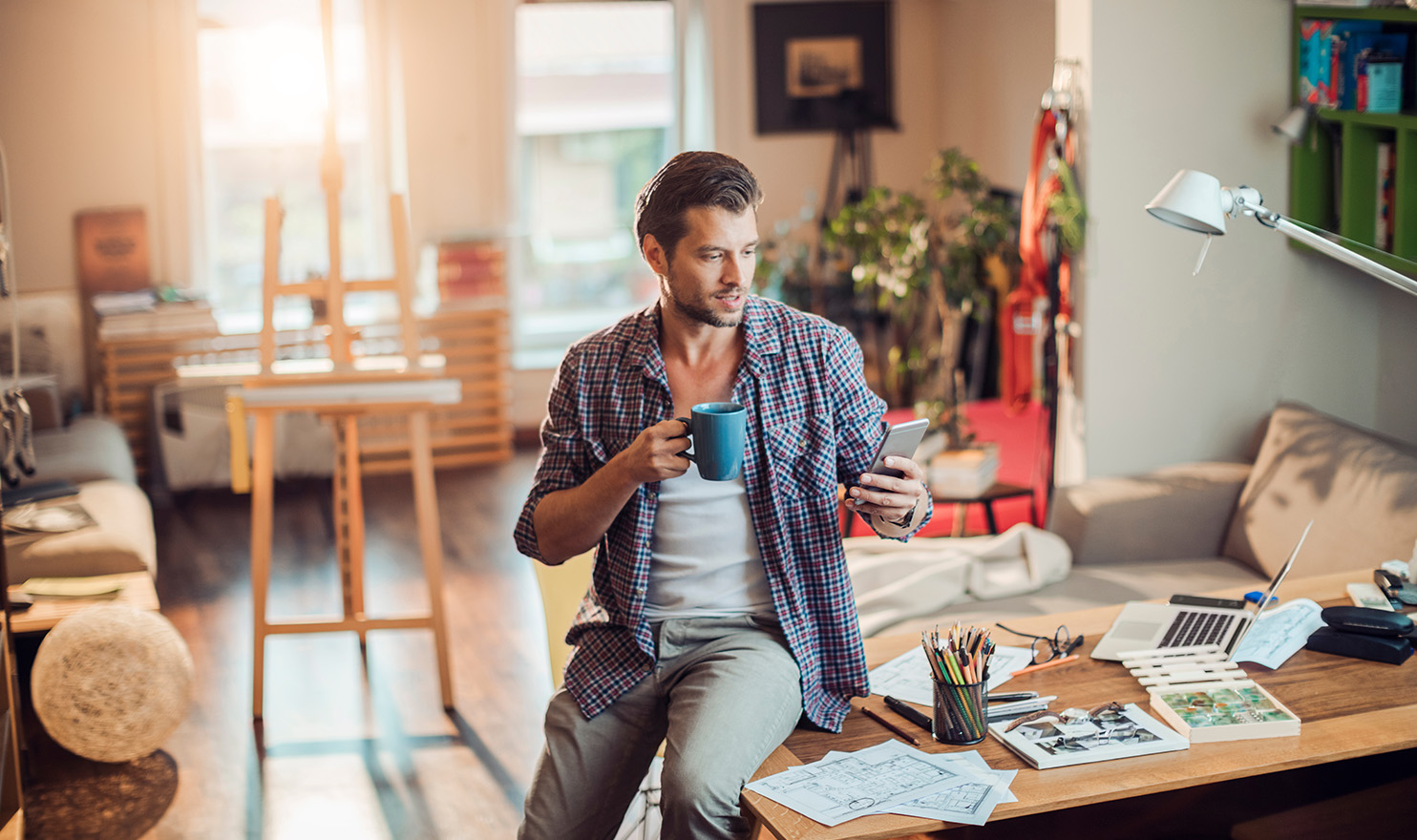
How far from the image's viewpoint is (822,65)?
22.3 feet

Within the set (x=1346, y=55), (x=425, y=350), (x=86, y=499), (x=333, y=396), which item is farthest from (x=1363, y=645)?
(x=425, y=350)

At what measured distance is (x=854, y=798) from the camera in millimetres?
1498

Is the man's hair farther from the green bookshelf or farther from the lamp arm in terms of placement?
the green bookshelf

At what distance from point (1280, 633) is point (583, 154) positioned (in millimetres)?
5500

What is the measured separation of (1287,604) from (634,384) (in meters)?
1.12

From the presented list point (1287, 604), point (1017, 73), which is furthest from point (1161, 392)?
point (1017, 73)

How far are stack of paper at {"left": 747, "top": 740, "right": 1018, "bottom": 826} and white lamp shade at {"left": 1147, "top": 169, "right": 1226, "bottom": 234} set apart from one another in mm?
837

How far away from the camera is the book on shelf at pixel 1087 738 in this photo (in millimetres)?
→ 1571

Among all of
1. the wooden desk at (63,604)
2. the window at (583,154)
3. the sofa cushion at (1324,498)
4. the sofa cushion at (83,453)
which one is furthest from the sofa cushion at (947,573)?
the window at (583,154)

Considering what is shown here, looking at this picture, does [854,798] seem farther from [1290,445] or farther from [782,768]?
[1290,445]

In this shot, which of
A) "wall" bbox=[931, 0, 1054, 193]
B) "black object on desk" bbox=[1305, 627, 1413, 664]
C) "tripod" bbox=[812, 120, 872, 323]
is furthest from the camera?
"tripod" bbox=[812, 120, 872, 323]

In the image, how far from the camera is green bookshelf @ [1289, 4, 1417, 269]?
2.99 m

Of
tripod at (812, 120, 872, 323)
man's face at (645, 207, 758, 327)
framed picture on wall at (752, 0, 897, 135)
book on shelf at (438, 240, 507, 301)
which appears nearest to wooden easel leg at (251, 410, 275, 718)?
man's face at (645, 207, 758, 327)

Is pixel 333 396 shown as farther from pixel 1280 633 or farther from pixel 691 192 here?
pixel 1280 633
